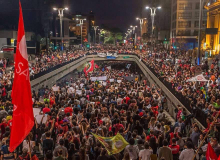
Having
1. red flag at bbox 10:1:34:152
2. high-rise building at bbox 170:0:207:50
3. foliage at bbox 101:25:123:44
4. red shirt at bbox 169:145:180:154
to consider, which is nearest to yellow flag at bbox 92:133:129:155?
red shirt at bbox 169:145:180:154

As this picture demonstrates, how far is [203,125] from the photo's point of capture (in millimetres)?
13508

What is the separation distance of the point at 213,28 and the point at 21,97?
5143 centimetres

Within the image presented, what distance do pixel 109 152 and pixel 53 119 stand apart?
10.7ft

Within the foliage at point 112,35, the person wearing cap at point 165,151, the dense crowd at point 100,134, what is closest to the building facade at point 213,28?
the dense crowd at point 100,134

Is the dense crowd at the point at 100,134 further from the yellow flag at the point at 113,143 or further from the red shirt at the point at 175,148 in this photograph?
the yellow flag at the point at 113,143

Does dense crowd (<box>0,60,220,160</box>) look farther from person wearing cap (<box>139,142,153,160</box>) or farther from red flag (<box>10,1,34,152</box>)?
red flag (<box>10,1,34,152</box>)

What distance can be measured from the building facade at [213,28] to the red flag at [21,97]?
5091cm

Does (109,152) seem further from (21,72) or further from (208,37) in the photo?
(208,37)

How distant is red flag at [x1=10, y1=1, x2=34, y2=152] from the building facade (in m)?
50.9

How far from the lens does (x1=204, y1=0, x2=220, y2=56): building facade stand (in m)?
55.3

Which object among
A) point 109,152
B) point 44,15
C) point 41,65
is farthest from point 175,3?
point 109,152

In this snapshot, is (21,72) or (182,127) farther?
(182,127)

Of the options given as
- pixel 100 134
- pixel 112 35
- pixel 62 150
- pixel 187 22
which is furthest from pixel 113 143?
pixel 112 35

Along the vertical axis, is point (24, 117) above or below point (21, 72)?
below
